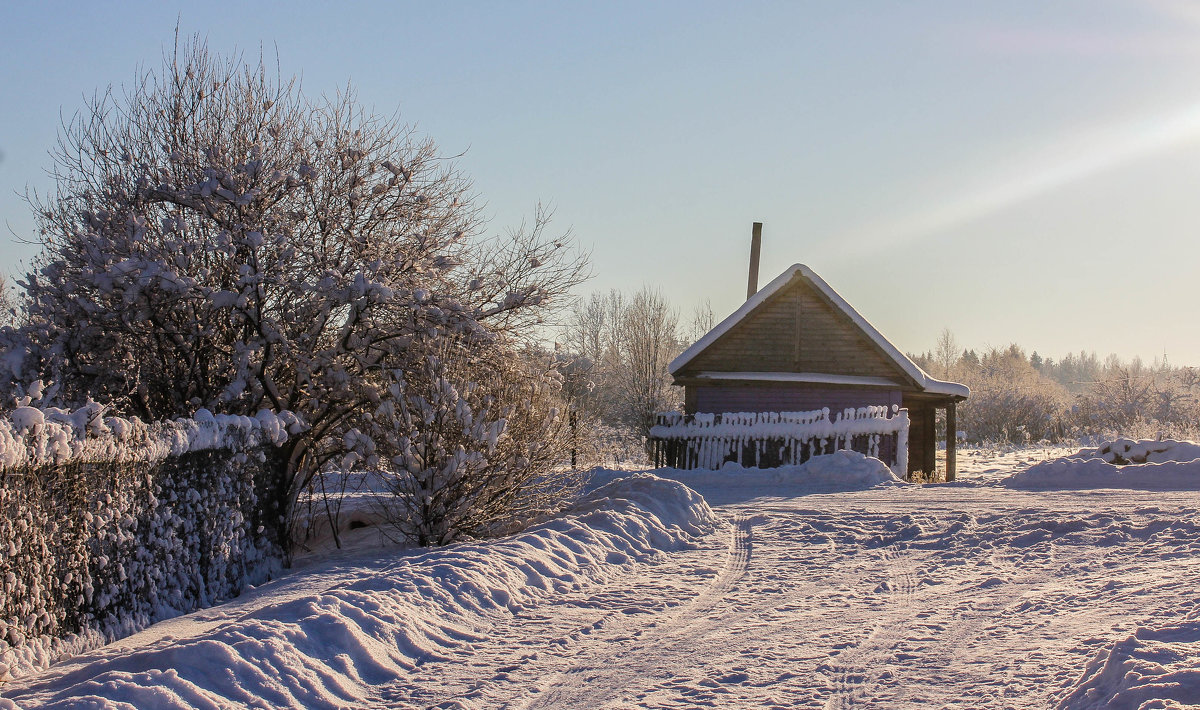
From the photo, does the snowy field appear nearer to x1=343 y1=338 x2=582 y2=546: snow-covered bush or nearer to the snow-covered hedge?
the snow-covered hedge

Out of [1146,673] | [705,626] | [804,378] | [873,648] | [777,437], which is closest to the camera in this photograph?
[1146,673]

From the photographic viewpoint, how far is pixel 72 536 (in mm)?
6465

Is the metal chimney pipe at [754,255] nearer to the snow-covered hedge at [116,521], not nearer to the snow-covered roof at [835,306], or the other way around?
the snow-covered roof at [835,306]

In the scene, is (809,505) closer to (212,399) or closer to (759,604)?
(759,604)

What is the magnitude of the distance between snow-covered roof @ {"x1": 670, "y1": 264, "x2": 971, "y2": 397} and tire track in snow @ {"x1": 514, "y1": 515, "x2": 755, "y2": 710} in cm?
1482

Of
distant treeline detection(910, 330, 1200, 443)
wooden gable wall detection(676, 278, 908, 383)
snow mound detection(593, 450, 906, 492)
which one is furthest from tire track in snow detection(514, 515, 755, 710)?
distant treeline detection(910, 330, 1200, 443)

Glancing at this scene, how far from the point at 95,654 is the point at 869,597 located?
5.54 metres

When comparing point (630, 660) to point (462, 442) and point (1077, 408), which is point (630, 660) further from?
point (1077, 408)

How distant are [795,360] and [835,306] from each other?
1.57 metres


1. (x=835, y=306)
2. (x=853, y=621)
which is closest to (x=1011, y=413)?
(x=835, y=306)

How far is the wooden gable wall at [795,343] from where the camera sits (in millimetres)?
22922

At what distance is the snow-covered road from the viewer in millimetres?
5148

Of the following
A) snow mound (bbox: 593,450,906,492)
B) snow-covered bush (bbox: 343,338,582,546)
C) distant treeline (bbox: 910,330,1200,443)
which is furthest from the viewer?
distant treeline (bbox: 910,330,1200,443)

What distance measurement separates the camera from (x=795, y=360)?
22969 mm
